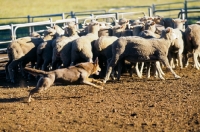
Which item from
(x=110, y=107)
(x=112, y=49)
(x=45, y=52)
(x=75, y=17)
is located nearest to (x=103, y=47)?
(x=112, y=49)

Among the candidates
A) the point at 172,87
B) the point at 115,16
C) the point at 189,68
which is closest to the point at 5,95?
the point at 172,87

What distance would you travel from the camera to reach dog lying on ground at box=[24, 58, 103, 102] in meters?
10.5

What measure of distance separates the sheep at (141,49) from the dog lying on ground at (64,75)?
156 cm

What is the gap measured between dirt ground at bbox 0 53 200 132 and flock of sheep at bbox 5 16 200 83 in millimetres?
645

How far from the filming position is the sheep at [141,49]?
12672mm

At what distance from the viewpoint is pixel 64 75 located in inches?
429

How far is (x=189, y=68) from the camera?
48.2ft

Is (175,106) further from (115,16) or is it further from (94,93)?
(115,16)

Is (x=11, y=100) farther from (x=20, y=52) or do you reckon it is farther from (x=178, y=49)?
(x=178, y=49)

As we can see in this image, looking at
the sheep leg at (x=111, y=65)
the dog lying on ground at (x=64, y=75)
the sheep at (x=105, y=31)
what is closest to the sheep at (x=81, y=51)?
the sheep leg at (x=111, y=65)

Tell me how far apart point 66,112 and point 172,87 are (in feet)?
9.65

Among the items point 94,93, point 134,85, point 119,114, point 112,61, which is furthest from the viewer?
point 112,61

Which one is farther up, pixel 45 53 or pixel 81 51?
pixel 81 51

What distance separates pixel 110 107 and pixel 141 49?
322 centimetres
